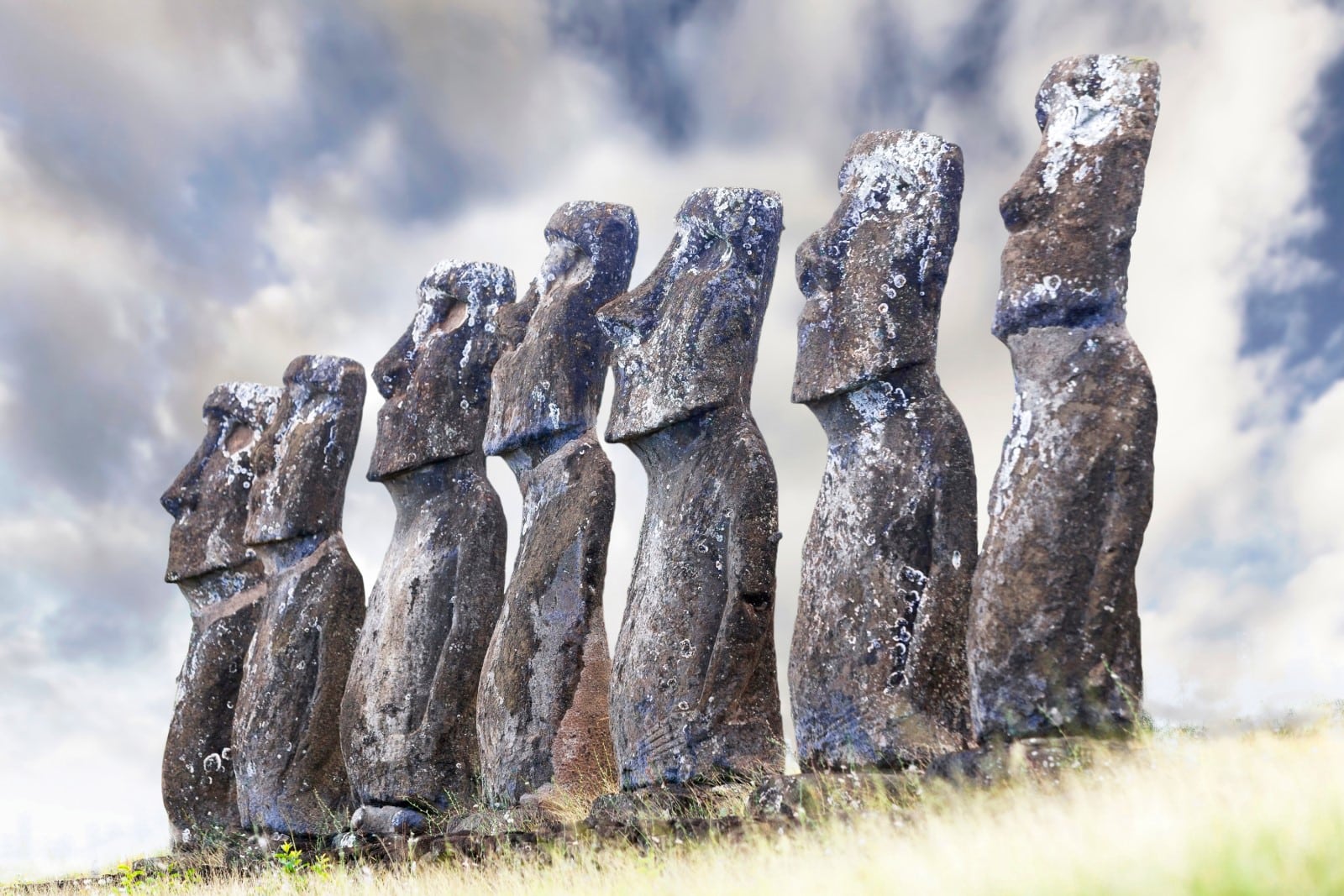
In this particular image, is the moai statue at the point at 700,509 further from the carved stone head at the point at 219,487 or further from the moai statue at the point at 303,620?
the carved stone head at the point at 219,487

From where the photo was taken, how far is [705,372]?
9.53 meters

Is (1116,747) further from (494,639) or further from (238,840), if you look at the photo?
(238,840)

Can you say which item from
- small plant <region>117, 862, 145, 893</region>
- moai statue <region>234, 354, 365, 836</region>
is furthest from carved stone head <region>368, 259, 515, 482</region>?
small plant <region>117, 862, 145, 893</region>

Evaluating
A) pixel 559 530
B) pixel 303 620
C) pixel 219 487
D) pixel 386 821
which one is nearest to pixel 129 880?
pixel 386 821

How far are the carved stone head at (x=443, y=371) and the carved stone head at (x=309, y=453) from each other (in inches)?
31.7

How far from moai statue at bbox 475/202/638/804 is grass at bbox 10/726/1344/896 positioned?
2.55m

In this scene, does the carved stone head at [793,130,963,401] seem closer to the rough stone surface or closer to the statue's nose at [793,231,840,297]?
the statue's nose at [793,231,840,297]

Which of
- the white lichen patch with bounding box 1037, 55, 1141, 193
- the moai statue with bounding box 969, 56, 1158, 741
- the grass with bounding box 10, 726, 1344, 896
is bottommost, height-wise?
the grass with bounding box 10, 726, 1344, 896

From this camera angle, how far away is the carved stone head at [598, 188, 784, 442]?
957 cm

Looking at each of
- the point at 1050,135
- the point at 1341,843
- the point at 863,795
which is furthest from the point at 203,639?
the point at 1341,843

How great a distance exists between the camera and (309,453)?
43.3 feet

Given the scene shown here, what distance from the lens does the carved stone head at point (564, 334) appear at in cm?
1105

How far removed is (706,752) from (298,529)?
18.7 feet

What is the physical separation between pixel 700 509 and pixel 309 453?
519cm
